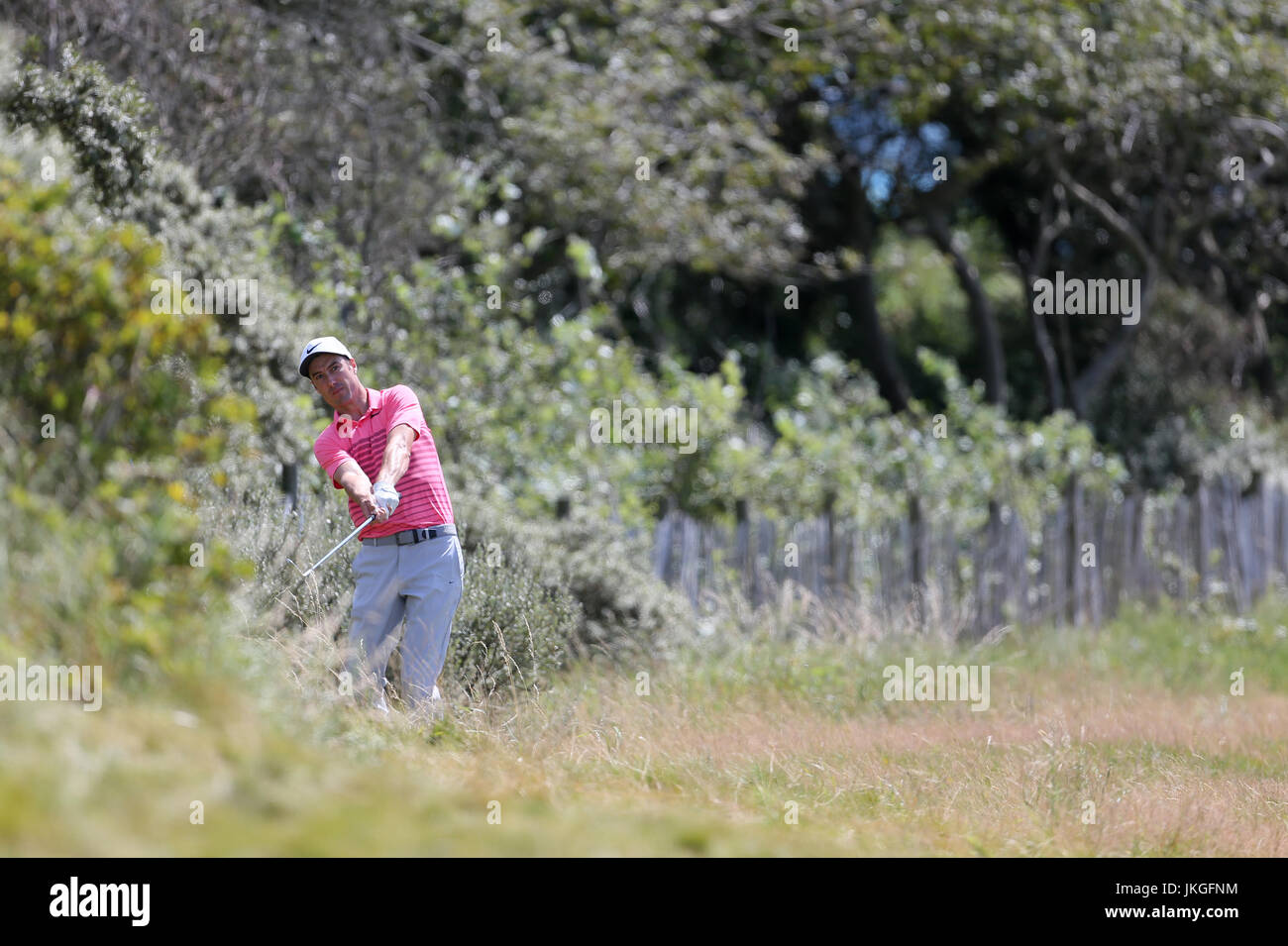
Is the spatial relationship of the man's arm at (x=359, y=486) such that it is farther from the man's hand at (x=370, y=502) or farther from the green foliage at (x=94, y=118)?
the green foliage at (x=94, y=118)

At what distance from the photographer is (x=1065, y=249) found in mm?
21141

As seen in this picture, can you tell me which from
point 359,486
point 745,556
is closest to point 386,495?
point 359,486

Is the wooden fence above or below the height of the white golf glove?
below

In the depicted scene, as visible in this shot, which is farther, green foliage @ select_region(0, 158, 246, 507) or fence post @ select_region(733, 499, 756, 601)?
fence post @ select_region(733, 499, 756, 601)

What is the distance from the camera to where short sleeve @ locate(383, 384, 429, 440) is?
18.1 feet

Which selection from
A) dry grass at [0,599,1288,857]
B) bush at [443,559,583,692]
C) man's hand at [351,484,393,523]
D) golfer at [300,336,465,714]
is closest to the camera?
dry grass at [0,599,1288,857]

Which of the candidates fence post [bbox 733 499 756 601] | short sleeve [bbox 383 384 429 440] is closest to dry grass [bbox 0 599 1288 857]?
short sleeve [bbox 383 384 429 440]

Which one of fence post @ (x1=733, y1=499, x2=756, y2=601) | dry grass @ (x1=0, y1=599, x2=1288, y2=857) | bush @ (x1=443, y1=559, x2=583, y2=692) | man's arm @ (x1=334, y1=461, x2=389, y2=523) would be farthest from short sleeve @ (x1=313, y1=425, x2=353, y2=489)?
fence post @ (x1=733, y1=499, x2=756, y2=601)

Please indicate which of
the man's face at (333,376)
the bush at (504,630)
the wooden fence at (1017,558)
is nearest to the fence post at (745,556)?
the wooden fence at (1017,558)

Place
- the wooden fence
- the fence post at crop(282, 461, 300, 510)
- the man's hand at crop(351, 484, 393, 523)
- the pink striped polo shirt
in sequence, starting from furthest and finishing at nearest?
the wooden fence, the fence post at crop(282, 461, 300, 510), the pink striped polo shirt, the man's hand at crop(351, 484, 393, 523)

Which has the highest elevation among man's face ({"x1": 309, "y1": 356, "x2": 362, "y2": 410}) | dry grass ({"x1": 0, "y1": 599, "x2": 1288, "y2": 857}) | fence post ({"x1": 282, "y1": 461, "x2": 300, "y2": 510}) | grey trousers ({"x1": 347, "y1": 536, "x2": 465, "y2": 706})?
man's face ({"x1": 309, "y1": 356, "x2": 362, "y2": 410})

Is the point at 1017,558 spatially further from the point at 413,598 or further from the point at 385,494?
the point at 385,494

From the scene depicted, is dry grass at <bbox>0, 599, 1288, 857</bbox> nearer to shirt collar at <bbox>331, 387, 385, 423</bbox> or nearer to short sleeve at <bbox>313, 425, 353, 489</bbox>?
short sleeve at <bbox>313, 425, 353, 489</bbox>
